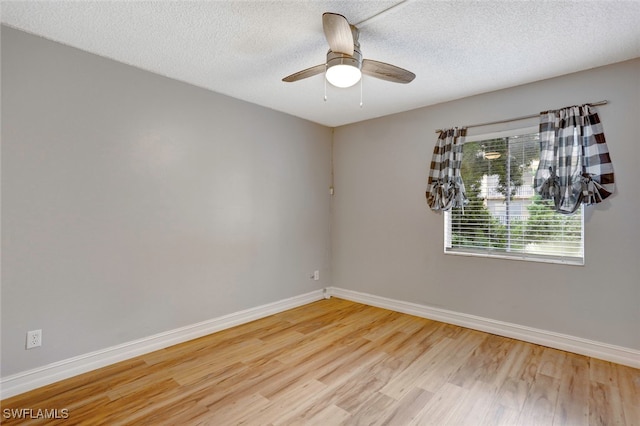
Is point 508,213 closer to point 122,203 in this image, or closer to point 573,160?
point 573,160

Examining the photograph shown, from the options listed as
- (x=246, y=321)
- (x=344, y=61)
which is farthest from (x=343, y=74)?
(x=246, y=321)

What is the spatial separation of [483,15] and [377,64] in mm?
687

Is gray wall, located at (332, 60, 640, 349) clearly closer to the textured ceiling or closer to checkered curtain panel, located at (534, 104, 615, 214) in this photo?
checkered curtain panel, located at (534, 104, 615, 214)

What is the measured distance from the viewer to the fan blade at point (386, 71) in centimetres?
206

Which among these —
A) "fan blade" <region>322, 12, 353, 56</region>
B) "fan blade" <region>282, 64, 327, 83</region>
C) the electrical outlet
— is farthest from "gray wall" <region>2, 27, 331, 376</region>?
"fan blade" <region>322, 12, 353, 56</region>

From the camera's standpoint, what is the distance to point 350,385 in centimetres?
217

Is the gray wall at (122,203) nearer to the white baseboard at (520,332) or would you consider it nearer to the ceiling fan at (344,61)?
the ceiling fan at (344,61)

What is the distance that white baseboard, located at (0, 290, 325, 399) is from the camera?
2057mm

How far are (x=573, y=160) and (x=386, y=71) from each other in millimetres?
1849

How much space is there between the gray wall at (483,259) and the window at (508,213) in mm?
122

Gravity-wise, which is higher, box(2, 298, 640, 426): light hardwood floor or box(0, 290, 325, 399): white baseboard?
box(0, 290, 325, 399): white baseboard

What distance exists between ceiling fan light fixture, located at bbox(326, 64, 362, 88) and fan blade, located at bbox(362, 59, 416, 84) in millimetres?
161

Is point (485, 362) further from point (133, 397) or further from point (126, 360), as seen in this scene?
point (126, 360)

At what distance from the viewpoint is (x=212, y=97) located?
3121 mm
